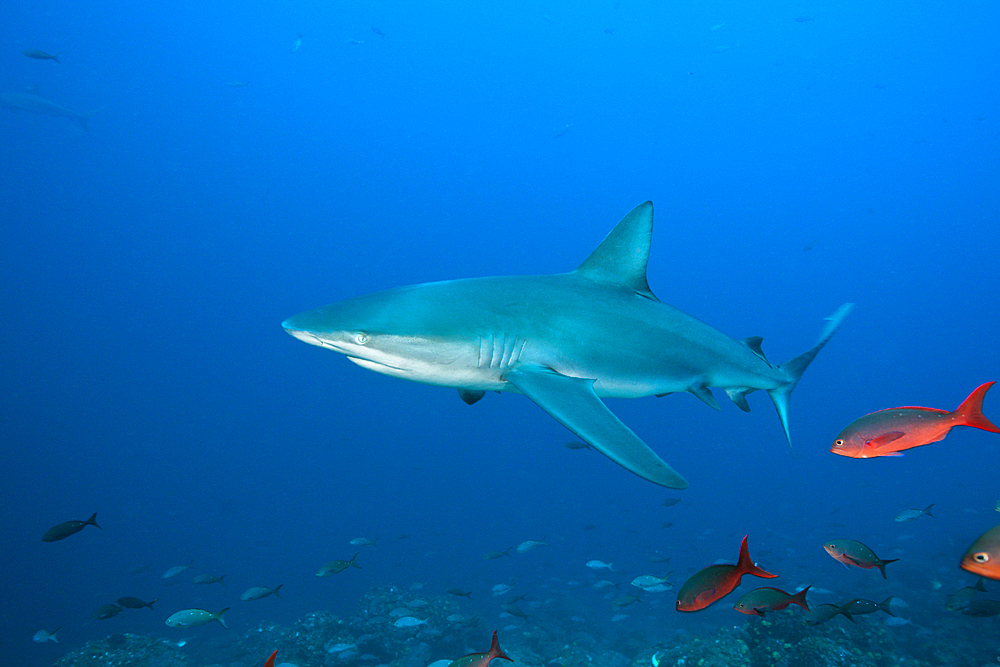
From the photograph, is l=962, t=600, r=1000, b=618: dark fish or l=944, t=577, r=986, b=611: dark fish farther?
l=944, t=577, r=986, b=611: dark fish

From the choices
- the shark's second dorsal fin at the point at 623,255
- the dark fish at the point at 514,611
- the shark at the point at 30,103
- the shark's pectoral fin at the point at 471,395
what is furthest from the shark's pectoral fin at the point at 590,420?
the shark at the point at 30,103

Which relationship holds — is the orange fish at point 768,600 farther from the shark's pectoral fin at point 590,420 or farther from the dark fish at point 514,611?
the dark fish at point 514,611

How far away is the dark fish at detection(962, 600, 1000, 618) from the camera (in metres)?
4.40

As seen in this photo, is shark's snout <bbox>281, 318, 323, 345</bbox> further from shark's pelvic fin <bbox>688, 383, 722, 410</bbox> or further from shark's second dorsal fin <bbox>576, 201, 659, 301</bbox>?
shark's pelvic fin <bbox>688, 383, 722, 410</bbox>


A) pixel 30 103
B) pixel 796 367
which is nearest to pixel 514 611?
pixel 796 367

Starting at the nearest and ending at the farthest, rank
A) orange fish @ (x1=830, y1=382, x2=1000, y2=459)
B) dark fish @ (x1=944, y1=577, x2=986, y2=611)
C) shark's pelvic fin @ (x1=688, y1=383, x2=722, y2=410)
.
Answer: orange fish @ (x1=830, y1=382, x2=1000, y2=459)
shark's pelvic fin @ (x1=688, y1=383, x2=722, y2=410)
dark fish @ (x1=944, y1=577, x2=986, y2=611)

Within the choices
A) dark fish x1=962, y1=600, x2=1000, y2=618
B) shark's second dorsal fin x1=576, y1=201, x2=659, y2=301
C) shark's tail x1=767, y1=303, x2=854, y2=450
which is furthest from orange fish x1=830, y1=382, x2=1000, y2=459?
dark fish x1=962, y1=600, x2=1000, y2=618

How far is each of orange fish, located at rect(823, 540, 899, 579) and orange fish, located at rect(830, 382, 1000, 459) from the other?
61.1 inches

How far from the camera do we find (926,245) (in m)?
95.1

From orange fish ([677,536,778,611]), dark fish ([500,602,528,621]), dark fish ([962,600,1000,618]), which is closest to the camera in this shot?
orange fish ([677,536,778,611])

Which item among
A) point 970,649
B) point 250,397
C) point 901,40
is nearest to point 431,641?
point 970,649

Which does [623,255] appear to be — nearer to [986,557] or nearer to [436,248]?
[986,557]

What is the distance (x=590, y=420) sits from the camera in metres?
1.88

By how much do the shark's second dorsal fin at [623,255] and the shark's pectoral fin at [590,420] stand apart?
0.93 meters
